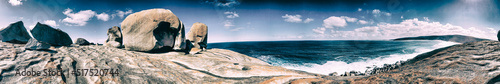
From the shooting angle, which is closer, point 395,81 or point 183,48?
point 395,81

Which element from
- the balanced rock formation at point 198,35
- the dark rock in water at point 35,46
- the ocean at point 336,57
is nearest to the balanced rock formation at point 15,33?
the dark rock in water at point 35,46

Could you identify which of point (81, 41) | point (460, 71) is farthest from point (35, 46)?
point (460, 71)

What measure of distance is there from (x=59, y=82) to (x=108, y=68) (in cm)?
135

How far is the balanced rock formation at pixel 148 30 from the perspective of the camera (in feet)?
35.6

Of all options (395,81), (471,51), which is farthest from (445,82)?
(471,51)

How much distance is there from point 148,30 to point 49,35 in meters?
5.07

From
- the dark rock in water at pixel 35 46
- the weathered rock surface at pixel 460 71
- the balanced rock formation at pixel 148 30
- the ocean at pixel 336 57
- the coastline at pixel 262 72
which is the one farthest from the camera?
the ocean at pixel 336 57

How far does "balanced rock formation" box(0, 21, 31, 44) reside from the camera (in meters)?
7.16

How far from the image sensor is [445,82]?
2.81 metres

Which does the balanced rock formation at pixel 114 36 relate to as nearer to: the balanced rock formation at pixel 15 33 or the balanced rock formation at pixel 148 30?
the balanced rock formation at pixel 148 30

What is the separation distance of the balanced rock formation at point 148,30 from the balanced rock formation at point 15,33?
13.9ft

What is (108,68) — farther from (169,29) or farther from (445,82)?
(445,82)

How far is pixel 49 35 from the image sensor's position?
9.14 metres

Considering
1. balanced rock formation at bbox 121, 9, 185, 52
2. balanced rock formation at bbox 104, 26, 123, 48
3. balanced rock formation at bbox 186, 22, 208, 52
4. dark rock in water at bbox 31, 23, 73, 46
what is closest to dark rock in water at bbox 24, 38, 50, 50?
dark rock in water at bbox 31, 23, 73, 46
